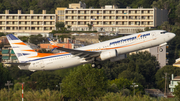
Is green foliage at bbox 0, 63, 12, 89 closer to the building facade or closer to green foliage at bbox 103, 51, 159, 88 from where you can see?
the building facade

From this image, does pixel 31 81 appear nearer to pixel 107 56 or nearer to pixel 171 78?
pixel 171 78

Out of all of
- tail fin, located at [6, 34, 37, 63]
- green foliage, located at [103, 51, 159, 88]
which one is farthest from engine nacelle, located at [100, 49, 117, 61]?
green foliage, located at [103, 51, 159, 88]

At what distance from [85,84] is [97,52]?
62.0 m

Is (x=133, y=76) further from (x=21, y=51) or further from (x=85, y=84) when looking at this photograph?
(x=21, y=51)

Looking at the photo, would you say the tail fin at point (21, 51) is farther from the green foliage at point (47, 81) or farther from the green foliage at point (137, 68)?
the green foliage at point (137, 68)

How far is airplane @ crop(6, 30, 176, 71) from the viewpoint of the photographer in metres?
58.7

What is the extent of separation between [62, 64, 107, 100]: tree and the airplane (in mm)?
52906

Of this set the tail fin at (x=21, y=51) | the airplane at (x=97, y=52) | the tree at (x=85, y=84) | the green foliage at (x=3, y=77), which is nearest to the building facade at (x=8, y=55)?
the green foliage at (x=3, y=77)

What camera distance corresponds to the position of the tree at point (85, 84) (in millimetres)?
117125

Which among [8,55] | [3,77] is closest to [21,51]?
[3,77]

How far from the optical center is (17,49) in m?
68.8

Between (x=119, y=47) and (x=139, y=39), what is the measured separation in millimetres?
3542

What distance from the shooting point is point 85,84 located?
121 m

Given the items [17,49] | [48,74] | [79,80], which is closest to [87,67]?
[79,80]
